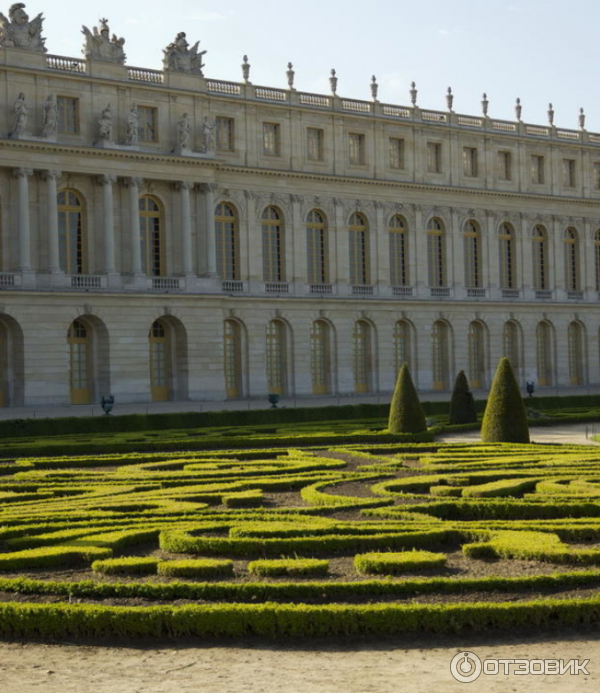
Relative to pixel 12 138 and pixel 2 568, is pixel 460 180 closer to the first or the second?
pixel 12 138

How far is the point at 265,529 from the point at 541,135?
58.7m

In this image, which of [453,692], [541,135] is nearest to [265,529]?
[453,692]

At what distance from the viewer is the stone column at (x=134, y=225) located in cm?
5172

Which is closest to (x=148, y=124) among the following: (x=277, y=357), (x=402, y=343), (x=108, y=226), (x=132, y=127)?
(x=132, y=127)

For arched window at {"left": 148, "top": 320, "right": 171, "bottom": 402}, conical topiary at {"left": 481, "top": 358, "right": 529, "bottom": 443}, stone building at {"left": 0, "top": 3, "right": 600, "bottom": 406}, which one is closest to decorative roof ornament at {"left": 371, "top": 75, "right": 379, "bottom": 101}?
stone building at {"left": 0, "top": 3, "right": 600, "bottom": 406}

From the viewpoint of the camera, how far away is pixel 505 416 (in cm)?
2745

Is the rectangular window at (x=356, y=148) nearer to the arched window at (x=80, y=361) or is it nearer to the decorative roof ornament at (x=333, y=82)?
the decorative roof ornament at (x=333, y=82)

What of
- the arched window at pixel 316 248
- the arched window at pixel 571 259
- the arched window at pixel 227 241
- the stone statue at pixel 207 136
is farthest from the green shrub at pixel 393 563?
the arched window at pixel 571 259

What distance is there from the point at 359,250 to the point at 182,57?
47.0 ft

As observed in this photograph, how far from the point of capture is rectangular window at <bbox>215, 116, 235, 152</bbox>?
55969 mm

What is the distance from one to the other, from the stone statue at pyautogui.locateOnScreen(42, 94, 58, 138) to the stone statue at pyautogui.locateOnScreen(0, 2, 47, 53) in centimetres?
248

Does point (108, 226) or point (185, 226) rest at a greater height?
point (185, 226)

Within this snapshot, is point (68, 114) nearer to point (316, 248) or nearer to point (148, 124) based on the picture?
point (148, 124)

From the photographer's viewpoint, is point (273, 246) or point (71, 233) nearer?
point (71, 233)
